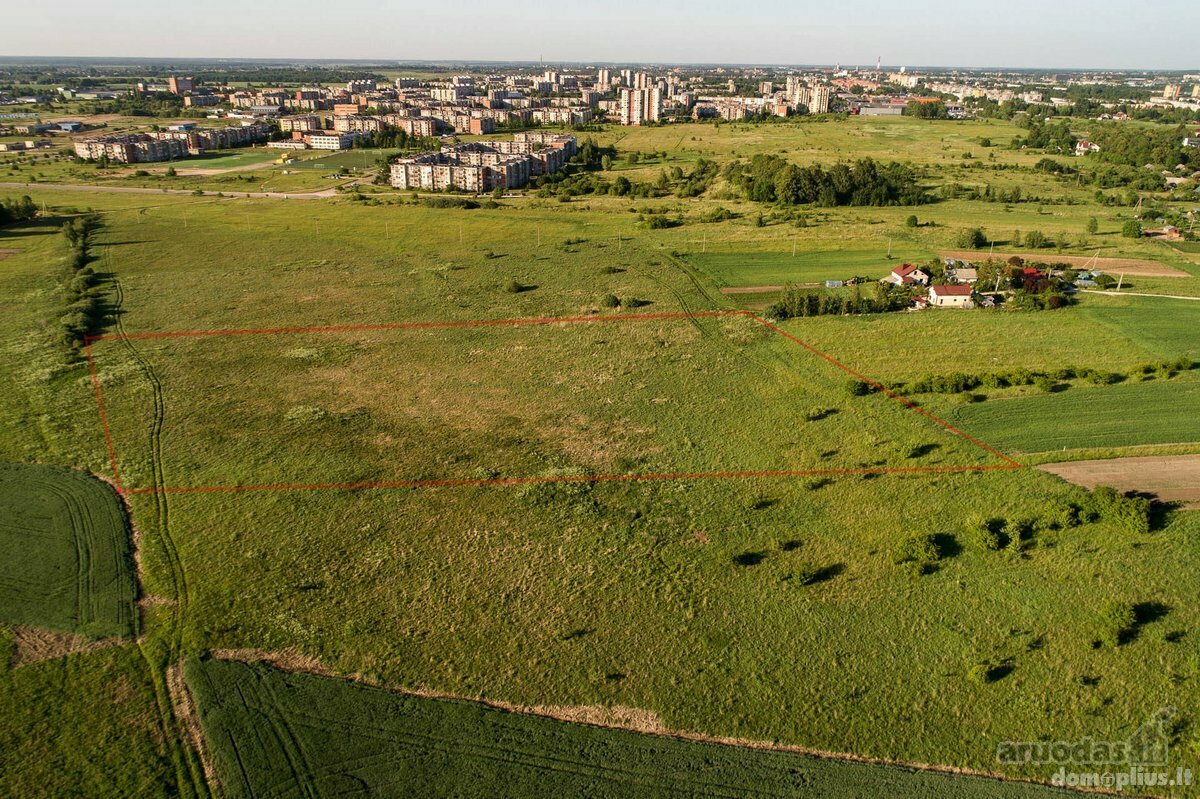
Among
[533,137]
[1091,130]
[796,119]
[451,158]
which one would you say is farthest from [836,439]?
[796,119]

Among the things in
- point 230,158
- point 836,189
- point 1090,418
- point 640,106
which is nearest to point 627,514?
point 1090,418

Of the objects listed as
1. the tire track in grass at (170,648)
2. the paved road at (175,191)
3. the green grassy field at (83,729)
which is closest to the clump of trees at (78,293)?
the tire track in grass at (170,648)

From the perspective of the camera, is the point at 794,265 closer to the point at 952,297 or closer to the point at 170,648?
the point at 952,297

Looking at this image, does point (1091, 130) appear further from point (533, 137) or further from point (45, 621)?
point (45, 621)

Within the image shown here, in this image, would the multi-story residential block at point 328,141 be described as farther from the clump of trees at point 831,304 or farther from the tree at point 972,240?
the clump of trees at point 831,304

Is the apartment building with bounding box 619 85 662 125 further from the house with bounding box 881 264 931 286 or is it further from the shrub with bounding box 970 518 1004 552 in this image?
the shrub with bounding box 970 518 1004 552

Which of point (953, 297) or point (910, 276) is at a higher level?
point (910, 276)

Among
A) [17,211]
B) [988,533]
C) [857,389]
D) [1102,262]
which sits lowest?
[988,533]
